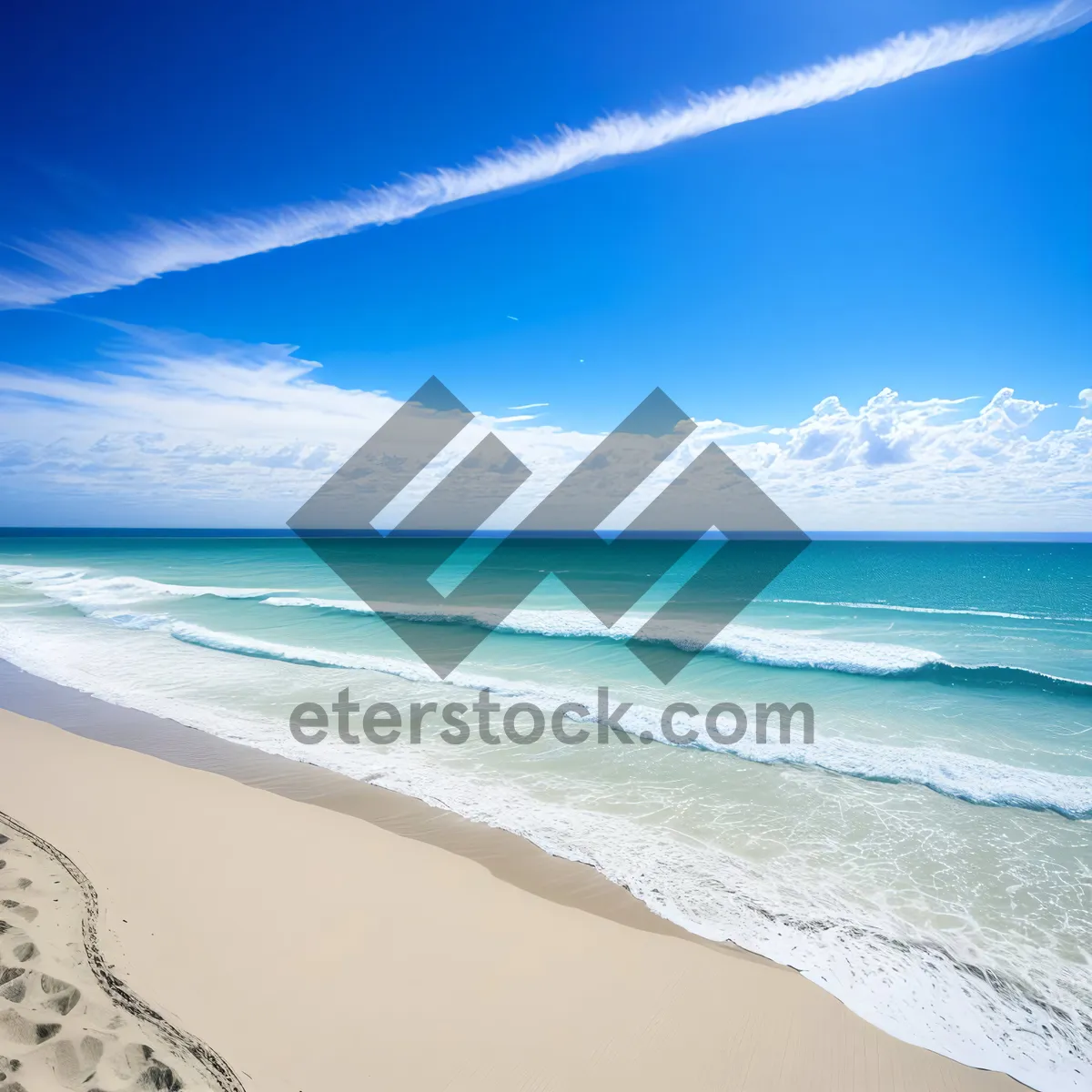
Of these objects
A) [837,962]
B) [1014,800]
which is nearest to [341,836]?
[837,962]

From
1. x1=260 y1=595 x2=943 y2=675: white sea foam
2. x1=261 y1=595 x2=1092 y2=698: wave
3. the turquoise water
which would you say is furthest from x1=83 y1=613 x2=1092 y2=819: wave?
x1=260 y1=595 x2=943 y2=675: white sea foam

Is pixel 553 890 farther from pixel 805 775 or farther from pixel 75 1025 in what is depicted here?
→ pixel 805 775

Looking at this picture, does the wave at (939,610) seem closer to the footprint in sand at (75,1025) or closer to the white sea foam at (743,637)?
the white sea foam at (743,637)

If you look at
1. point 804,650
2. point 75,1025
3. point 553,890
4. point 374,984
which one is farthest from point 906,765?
point 75,1025

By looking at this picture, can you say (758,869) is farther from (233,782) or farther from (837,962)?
(233,782)

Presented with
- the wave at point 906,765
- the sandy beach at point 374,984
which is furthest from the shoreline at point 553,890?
the wave at point 906,765

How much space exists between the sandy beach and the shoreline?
2 cm

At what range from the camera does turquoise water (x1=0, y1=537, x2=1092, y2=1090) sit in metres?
4.59

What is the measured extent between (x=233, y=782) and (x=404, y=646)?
1013 cm

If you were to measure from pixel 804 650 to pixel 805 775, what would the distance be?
9.52m

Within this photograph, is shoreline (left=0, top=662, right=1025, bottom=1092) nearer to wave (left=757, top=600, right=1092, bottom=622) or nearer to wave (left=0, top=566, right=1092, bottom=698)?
wave (left=0, top=566, right=1092, bottom=698)

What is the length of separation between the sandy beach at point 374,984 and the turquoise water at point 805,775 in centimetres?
63

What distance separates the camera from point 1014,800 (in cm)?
757

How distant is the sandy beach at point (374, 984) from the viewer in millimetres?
3311
